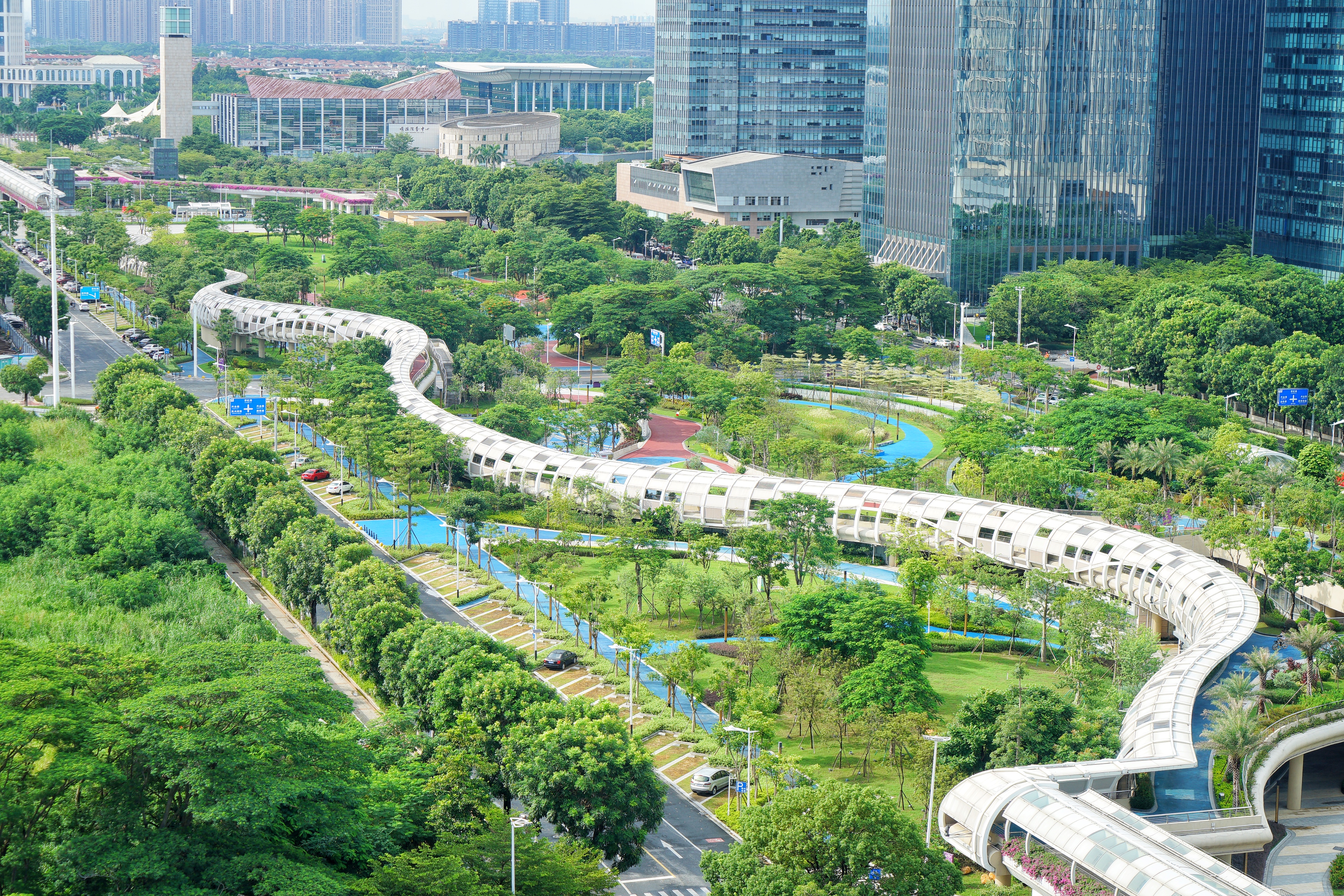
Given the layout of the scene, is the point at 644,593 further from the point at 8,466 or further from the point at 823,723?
the point at 8,466

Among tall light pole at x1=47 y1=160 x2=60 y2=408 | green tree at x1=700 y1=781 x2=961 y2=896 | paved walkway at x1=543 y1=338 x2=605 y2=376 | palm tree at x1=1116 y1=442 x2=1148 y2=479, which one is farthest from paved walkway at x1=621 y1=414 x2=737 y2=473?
green tree at x1=700 y1=781 x2=961 y2=896

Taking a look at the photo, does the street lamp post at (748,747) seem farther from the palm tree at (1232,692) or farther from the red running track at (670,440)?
the red running track at (670,440)

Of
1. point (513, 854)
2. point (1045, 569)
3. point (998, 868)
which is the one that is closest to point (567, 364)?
point (1045, 569)

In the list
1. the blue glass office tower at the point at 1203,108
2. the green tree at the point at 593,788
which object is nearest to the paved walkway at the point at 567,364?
the blue glass office tower at the point at 1203,108

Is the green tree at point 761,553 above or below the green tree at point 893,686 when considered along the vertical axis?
above

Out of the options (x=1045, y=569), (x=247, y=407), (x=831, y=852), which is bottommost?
(x=1045, y=569)

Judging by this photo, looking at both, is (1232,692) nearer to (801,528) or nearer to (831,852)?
(831,852)

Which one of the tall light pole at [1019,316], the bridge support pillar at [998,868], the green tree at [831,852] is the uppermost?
the tall light pole at [1019,316]
